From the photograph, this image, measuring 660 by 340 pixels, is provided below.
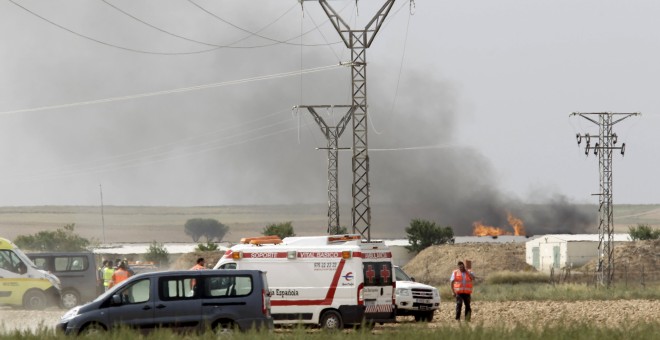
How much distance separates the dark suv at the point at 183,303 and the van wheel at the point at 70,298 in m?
19.9

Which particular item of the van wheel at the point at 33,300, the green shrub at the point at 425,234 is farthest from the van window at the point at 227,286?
the green shrub at the point at 425,234

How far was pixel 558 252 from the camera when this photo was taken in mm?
110562

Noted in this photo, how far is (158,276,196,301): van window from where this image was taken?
28281mm

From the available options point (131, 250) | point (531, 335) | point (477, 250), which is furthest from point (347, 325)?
point (131, 250)

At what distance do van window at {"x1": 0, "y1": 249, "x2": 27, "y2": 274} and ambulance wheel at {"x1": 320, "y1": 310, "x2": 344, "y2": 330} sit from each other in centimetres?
1465

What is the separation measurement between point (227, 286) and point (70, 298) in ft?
69.5

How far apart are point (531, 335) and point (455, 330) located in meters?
1.57

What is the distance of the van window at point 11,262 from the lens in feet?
146

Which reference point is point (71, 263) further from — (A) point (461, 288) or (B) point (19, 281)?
(A) point (461, 288)

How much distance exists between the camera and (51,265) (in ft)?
160

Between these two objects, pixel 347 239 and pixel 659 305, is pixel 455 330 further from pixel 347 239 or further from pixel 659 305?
pixel 659 305

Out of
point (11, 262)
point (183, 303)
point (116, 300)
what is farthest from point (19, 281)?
point (183, 303)

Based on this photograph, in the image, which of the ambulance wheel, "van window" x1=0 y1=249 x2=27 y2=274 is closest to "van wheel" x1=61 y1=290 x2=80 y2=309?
"van window" x1=0 y1=249 x2=27 y2=274

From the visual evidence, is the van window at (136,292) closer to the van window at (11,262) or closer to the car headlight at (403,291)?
the car headlight at (403,291)
